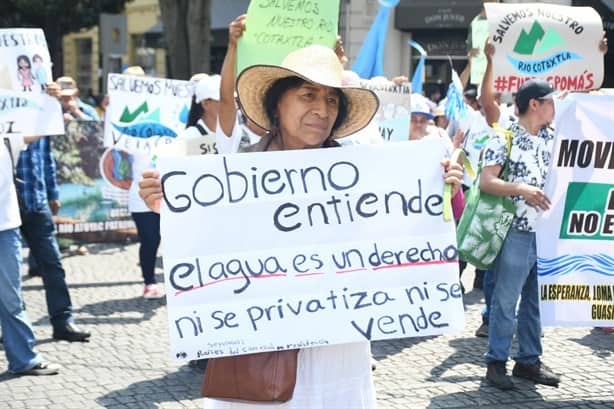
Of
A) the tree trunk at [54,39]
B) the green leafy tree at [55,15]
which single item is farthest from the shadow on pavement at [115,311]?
the tree trunk at [54,39]

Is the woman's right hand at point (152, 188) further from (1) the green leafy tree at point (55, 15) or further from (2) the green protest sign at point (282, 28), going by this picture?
(1) the green leafy tree at point (55, 15)

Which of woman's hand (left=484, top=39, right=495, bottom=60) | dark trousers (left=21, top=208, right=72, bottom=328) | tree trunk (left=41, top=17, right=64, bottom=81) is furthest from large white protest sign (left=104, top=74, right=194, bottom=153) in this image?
tree trunk (left=41, top=17, right=64, bottom=81)

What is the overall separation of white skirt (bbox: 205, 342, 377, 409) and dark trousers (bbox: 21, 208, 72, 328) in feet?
11.2

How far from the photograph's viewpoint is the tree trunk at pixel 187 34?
17422mm

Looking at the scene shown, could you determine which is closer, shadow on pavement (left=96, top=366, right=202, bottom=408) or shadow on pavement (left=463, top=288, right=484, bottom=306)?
shadow on pavement (left=96, top=366, right=202, bottom=408)

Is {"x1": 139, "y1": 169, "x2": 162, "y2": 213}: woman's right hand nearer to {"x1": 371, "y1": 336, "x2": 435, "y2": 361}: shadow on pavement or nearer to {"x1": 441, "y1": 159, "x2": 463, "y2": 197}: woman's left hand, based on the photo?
{"x1": 441, "y1": 159, "x2": 463, "y2": 197}: woman's left hand

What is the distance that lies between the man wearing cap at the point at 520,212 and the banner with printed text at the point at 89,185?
19.7 feet

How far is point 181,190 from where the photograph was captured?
9.21ft

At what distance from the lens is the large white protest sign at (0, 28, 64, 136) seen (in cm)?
557

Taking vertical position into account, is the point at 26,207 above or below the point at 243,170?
below

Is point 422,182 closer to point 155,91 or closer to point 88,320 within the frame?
point 88,320

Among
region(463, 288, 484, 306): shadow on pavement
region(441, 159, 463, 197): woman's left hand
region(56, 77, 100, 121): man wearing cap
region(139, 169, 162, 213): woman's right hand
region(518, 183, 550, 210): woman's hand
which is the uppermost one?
region(56, 77, 100, 121): man wearing cap

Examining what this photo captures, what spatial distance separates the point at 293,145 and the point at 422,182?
471 mm

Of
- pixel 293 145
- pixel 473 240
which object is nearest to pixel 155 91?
pixel 473 240
